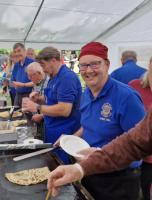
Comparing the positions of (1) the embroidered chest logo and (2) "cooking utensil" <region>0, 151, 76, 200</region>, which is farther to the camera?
(1) the embroidered chest logo

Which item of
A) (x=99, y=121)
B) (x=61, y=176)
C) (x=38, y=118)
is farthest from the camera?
(x=38, y=118)

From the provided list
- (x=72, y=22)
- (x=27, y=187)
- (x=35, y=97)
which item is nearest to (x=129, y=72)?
(x=35, y=97)

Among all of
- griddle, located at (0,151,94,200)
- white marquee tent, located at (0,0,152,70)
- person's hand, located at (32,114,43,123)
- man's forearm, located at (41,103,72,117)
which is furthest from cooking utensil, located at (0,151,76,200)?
white marquee tent, located at (0,0,152,70)

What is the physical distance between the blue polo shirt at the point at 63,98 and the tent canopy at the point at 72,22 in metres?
1.94

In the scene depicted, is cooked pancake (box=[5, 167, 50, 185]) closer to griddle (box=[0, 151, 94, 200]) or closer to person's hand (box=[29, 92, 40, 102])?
griddle (box=[0, 151, 94, 200])

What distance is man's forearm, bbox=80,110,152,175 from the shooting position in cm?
91

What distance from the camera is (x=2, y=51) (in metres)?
5.43

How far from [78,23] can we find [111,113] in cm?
356

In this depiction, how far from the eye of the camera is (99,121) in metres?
1.33

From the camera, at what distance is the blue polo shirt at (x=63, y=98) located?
6.19ft

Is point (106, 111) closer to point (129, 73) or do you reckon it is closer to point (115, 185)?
point (115, 185)

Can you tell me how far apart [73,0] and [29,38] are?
1.68 m

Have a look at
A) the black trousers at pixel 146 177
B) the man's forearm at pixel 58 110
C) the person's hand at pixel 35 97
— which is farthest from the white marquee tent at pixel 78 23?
the black trousers at pixel 146 177

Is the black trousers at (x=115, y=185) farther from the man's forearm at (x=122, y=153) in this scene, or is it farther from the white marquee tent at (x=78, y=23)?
the white marquee tent at (x=78, y=23)
